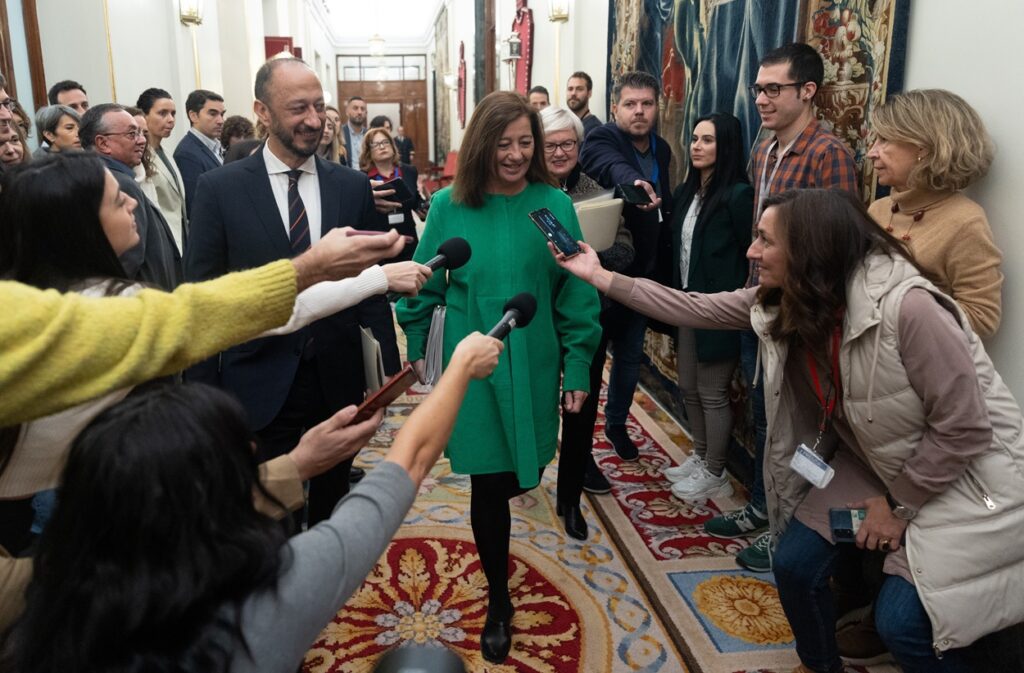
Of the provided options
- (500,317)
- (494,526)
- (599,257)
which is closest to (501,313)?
(500,317)

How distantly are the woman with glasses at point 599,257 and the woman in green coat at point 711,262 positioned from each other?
33cm

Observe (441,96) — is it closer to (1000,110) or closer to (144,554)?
(1000,110)

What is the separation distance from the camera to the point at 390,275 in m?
1.91

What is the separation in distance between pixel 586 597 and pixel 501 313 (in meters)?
1.12

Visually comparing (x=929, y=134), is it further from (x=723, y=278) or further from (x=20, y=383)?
(x=20, y=383)

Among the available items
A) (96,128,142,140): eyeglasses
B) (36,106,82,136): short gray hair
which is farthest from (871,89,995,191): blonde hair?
(36,106,82,136): short gray hair

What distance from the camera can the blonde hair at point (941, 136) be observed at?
7.13 feet

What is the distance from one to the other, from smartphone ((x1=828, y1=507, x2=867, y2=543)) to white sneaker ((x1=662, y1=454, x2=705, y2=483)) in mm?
1562

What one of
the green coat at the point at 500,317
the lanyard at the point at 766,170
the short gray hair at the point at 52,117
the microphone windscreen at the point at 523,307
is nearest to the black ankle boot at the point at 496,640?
the green coat at the point at 500,317

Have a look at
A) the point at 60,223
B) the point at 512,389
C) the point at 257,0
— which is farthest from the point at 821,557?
the point at 257,0

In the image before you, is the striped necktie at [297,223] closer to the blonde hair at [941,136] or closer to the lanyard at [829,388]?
the lanyard at [829,388]

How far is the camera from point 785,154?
9.65 ft

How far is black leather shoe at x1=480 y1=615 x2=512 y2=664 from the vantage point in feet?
7.87

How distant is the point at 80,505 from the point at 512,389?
1.45 m
